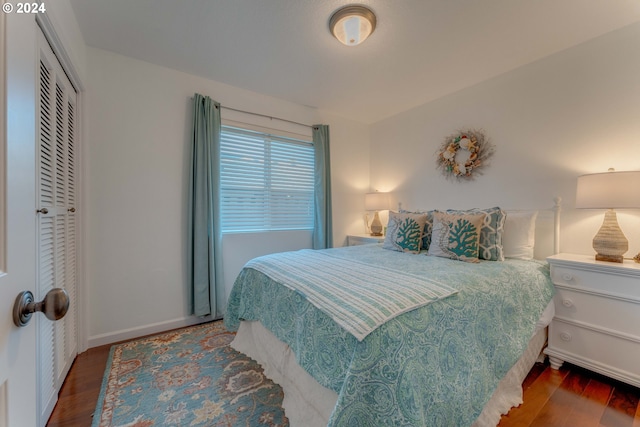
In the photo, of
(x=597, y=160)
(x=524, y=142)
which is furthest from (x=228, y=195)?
(x=597, y=160)

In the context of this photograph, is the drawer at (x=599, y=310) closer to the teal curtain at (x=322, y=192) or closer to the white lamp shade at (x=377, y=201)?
the white lamp shade at (x=377, y=201)

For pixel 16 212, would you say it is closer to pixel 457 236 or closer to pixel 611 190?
pixel 457 236

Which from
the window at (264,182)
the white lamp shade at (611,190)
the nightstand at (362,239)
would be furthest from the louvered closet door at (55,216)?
the white lamp shade at (611,190)

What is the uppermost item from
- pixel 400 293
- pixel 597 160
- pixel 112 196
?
pixel 597 160

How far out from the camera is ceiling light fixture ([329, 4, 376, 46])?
175 cm

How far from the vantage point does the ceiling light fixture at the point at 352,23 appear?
1745 mm

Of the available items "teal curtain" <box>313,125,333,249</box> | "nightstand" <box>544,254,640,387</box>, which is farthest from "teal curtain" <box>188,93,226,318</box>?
"nightstand" <box>544,254,640,387</box>

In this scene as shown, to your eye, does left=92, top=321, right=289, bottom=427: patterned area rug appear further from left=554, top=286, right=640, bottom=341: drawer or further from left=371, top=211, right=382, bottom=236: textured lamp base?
left=371, top=211, right=382, bottom=236: textured lamp base

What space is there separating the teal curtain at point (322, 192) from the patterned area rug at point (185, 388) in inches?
→ 63.1

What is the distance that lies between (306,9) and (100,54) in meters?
1.79

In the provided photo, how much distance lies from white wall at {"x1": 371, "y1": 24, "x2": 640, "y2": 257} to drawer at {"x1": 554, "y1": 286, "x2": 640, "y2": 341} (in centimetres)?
51

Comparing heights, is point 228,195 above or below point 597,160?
below

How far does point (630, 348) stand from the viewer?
1.64 m

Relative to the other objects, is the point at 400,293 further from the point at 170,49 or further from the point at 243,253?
the point at 170,49
